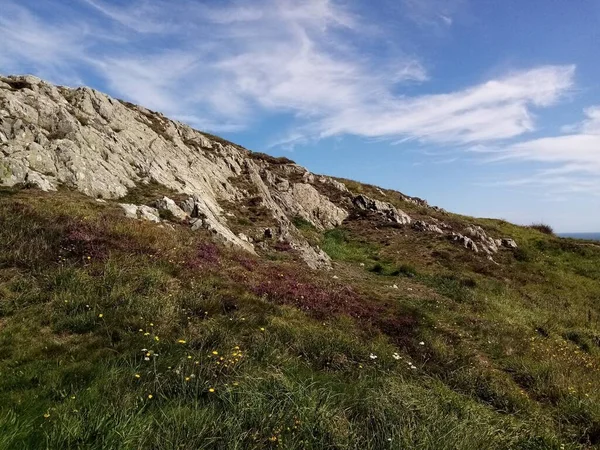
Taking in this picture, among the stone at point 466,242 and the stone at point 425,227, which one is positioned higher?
the stone at point 425,227

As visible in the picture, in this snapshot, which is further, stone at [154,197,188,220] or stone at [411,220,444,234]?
stone at [411,220,444,234]

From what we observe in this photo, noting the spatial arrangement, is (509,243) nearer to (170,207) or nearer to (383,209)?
(383,209)

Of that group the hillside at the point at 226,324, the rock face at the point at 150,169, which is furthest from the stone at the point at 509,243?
the hillside at the point at 226,324

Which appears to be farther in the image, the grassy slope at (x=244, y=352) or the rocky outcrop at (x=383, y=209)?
the rocky outcrop at (x=383, y=209)

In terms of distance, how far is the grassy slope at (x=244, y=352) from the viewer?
6.68 meters

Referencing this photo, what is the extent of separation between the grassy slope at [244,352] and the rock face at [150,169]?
9.35 feet

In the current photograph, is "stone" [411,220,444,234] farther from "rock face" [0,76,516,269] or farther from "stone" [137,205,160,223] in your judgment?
"stone" [137,205,160,223]

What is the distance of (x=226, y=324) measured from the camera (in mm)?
11688

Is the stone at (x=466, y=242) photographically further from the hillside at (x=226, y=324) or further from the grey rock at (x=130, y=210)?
the grey rock at (x=130, y=210)

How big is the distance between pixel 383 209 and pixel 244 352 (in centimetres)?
3996

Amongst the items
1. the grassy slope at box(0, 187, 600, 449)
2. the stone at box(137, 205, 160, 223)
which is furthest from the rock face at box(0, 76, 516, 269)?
the grassy slope at box(0, 187, 600, 449)

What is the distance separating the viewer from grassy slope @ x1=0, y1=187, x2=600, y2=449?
668 cm

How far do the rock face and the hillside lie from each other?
18 cm

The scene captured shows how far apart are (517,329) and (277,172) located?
1486 inches
